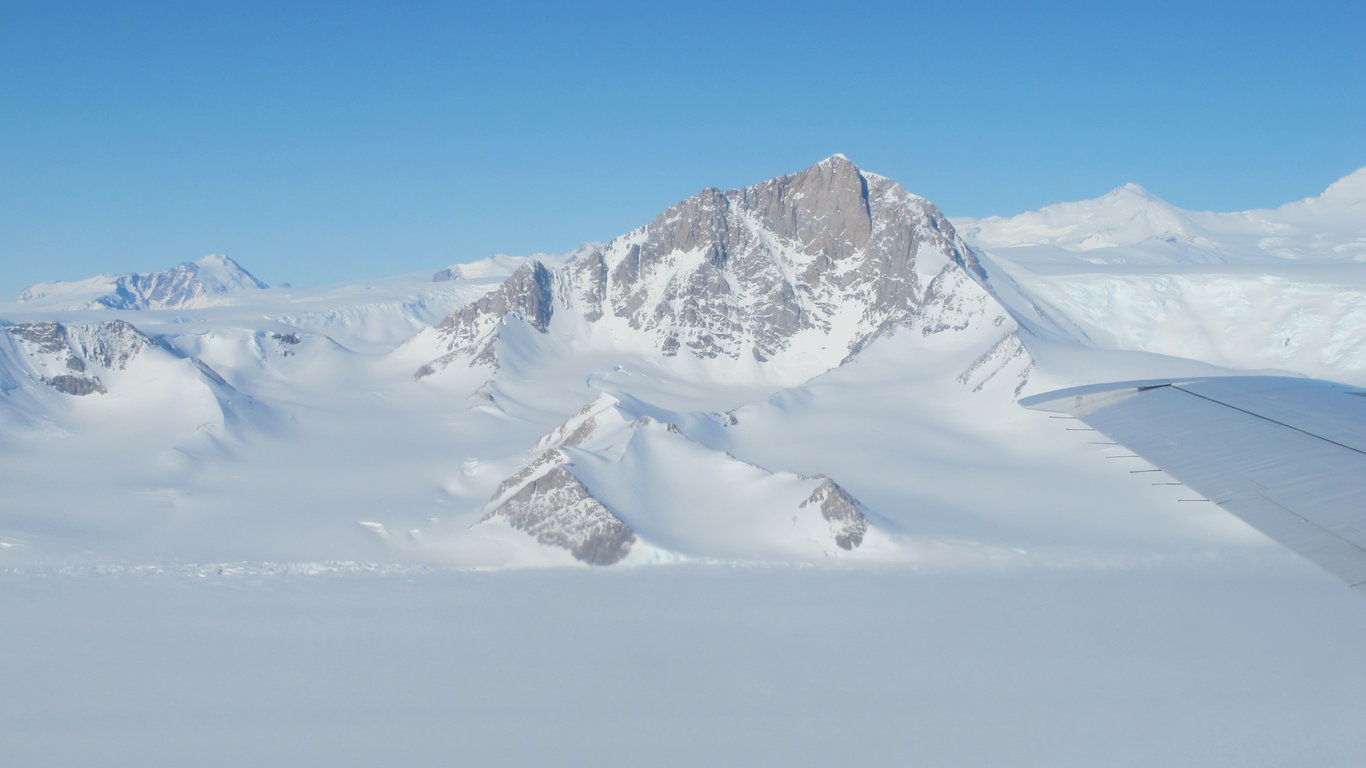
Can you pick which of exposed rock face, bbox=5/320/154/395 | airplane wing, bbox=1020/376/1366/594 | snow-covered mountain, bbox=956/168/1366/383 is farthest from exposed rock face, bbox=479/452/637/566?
snow-covered mountain, bbox=956/168/1366/383

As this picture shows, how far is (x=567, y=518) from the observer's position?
67688 millimetres

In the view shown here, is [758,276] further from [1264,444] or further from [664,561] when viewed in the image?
[1264,444]

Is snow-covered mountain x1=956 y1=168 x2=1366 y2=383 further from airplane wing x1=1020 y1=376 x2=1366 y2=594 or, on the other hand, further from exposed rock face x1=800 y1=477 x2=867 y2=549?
airplane wing x1=1020 y1=376 x2=1366 y2=594

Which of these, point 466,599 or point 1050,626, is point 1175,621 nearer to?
point 1050,626

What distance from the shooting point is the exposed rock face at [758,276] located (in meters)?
154

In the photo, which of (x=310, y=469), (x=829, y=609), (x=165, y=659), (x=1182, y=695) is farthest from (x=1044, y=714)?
(x=310, y=469)

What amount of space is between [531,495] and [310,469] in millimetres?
35557

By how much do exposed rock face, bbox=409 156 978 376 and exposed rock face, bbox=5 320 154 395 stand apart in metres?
38.6

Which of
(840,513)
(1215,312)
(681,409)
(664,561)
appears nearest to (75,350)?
(681,409)

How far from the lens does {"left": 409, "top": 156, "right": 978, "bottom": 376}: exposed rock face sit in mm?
154000

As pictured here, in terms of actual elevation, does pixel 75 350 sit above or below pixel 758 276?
below

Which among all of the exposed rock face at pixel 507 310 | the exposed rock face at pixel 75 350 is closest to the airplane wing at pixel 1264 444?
the exposed rock face at pixel 75 350

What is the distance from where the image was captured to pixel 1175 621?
45.6 metres

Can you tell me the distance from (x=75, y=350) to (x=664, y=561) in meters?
91.3
